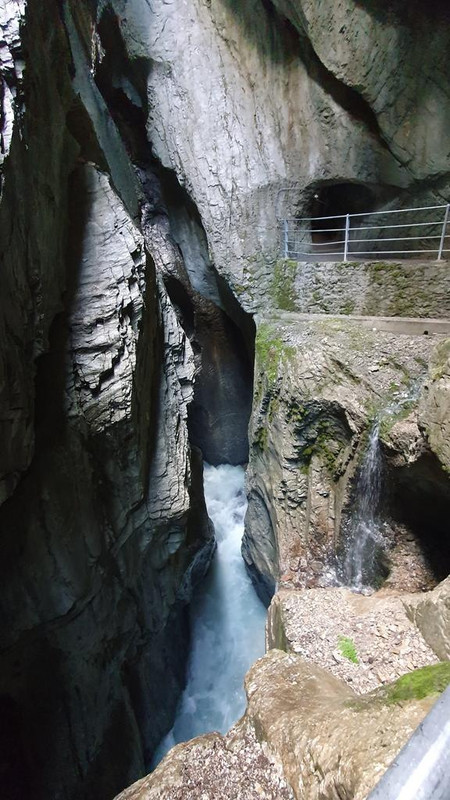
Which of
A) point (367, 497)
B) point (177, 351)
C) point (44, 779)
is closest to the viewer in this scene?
point (44, 779)

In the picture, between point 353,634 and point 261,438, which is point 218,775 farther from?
point 261,438

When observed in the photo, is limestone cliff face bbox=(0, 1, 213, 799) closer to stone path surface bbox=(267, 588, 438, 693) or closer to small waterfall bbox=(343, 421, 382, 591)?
stone path surface bbox=(267, 588, 438, 693)

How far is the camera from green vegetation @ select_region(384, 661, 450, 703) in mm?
2150

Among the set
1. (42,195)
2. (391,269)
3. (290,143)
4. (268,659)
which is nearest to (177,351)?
(42,195)

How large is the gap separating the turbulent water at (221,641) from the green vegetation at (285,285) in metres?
6.30

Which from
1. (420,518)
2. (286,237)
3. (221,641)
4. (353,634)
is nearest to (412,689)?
(353,634)

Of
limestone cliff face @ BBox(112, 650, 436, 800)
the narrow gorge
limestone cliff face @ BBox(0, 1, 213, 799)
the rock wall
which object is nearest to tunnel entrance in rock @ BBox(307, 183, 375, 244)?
the narrow gorge

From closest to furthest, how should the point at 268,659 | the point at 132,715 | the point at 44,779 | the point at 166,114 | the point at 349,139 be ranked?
the point at 268,659, the point at 44,779, the point at 132,715, the point at 349,139, the point at 166,114

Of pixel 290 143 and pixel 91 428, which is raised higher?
pixel 290 143

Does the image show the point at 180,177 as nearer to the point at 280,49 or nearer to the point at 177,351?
the point at 280,49

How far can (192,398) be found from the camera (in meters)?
7.30

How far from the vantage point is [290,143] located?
8.66 m

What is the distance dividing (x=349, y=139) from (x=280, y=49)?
244cm

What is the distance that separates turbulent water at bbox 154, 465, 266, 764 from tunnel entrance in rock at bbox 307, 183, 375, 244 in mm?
8174
